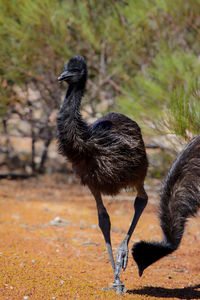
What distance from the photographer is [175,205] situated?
3742mm

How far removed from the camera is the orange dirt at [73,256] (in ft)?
12.7

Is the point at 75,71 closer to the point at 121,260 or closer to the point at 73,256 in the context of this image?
the point at 121,260

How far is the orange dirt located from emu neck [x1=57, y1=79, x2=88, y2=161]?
2.97ft

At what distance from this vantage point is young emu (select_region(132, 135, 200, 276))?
3.61 meters

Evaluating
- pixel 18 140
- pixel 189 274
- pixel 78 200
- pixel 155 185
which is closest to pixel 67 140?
pixel 189 274

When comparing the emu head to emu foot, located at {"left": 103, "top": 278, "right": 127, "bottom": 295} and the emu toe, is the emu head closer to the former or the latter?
the emu toe

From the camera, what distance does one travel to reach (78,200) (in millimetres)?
9320

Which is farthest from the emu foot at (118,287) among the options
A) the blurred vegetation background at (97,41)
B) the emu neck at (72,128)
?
the blurred vegetation background at (97,41)

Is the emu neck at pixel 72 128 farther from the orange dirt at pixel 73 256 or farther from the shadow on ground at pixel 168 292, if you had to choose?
the shadow on ground at pixel 168 292

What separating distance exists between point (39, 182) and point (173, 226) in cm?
760

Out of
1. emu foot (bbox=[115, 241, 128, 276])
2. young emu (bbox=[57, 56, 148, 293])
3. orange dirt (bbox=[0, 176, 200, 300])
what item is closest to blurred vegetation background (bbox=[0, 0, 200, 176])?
orange dirt (bbox=[0, 176, 200, 300])

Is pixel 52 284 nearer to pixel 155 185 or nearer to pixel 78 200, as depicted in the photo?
pixel 155 185

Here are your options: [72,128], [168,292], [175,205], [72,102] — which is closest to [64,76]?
[72,102]

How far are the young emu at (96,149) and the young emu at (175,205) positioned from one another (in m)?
0.35
